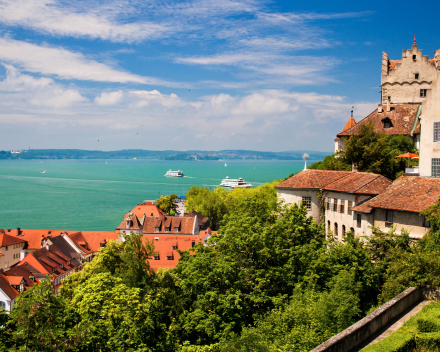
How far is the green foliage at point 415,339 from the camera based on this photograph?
1326 centimetres

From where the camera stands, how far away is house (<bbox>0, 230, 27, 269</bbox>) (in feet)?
217

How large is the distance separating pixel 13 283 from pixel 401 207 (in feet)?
143

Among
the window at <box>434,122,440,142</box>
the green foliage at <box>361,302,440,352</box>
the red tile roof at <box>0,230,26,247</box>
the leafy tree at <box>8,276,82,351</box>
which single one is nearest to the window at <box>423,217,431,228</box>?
the window at <box>434,122,440,142</box>

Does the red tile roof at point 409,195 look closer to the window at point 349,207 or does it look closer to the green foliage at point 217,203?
the window at point 349,207

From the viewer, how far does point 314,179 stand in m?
38.6

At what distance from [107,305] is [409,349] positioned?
1372cm

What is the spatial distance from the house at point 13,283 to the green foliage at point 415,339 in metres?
38.0

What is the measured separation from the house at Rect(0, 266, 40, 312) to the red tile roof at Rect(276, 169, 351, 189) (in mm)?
29567

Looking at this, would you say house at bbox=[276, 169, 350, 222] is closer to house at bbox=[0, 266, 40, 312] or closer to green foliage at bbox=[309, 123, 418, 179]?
green foliage at bbox=[309, 123, 418, 179]

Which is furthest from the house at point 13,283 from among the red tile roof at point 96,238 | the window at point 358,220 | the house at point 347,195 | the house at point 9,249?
the window at point 358,220

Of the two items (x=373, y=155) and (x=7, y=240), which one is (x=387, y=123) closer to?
(x=373, y=155)

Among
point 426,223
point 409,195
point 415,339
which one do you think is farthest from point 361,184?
point 415,339

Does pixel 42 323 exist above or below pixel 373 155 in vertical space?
below

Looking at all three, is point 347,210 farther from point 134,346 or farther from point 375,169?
point 134,346
